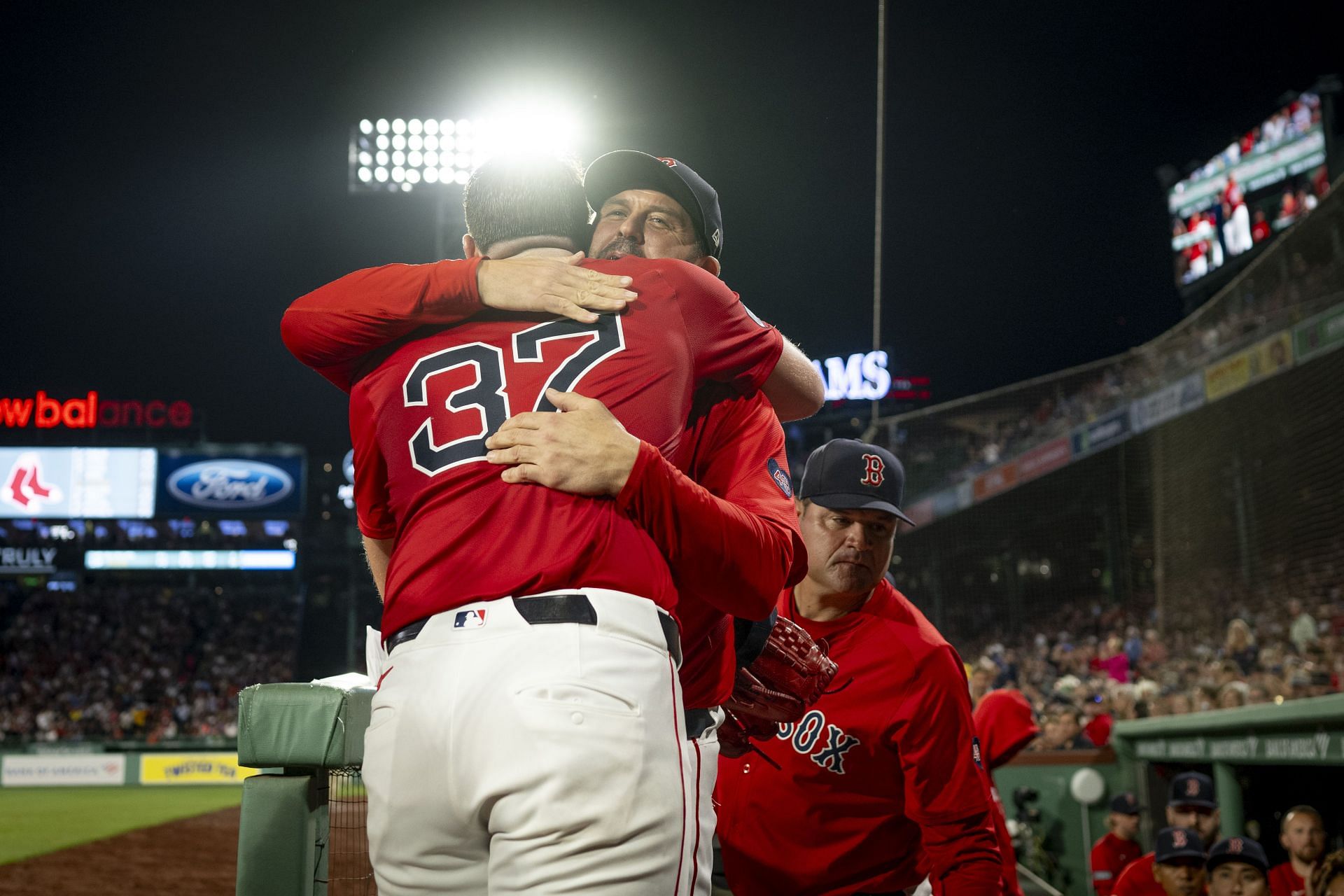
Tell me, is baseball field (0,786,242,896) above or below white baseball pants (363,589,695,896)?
below

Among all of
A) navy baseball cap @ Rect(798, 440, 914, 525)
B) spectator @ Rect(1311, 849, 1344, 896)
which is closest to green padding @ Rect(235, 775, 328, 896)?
navy baseball cap @ Rect(798, 440, 914, 525)

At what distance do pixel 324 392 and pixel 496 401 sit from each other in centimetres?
4605

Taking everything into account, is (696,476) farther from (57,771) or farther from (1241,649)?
(57,771)

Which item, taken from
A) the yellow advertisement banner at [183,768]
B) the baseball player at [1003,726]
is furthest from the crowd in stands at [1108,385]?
the yellow advertisement banner at [183,768]

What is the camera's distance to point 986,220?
33.2m

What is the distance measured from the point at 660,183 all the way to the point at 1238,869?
12.2 ft

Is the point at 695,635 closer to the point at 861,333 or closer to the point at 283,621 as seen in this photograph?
the point at 283,621

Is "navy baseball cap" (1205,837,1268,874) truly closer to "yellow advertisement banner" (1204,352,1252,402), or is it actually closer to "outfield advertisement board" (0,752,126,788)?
"yellow advertisement banner" (1204,352,1252,402)

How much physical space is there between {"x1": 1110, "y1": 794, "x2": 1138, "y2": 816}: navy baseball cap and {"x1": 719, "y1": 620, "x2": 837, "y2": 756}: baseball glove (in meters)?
4.63

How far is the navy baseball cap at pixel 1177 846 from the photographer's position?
15.5ft

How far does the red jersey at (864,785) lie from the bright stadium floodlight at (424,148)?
39.3 feet

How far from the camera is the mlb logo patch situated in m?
1.36

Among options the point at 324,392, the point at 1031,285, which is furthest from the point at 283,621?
the point at 1031,285

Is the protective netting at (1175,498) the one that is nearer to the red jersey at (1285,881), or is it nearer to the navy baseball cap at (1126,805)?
the navy baseball cap at (1126,805)
